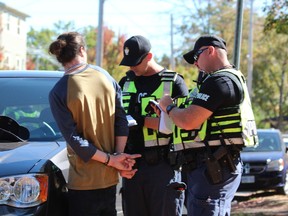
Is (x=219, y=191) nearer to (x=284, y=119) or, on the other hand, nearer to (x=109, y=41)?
(x=109, y=41)

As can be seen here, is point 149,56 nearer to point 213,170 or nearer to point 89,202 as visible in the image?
point 213,170

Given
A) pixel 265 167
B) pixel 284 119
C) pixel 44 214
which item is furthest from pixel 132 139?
pixel 284 119

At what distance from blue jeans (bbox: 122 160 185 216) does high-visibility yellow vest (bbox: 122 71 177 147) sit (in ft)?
0.50

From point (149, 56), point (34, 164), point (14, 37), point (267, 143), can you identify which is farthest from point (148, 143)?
point (14, 37)

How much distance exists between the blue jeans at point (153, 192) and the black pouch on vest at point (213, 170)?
449mm

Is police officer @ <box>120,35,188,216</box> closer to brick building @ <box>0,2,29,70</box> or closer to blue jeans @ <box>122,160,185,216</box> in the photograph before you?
blue jeans @ <box>122,160,185,216</box>

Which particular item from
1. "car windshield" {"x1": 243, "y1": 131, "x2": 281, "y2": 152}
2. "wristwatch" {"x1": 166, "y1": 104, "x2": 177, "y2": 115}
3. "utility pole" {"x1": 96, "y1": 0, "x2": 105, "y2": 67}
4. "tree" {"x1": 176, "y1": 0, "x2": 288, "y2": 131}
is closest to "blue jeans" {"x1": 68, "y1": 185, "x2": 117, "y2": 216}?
"wristwatch" {"x1": 166, "y1": 104, "x2": 177, "y2": 115}

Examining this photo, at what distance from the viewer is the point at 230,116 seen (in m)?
3.56

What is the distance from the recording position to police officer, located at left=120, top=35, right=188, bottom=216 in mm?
3988

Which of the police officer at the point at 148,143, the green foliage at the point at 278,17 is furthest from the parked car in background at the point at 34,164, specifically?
the green foliage at the point at 278,17

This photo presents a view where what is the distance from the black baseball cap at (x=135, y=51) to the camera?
4047mm

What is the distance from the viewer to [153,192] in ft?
13.1

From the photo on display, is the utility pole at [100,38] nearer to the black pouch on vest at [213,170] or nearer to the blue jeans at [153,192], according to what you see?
the blue jeans at [153,192]

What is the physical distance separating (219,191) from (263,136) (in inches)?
386
